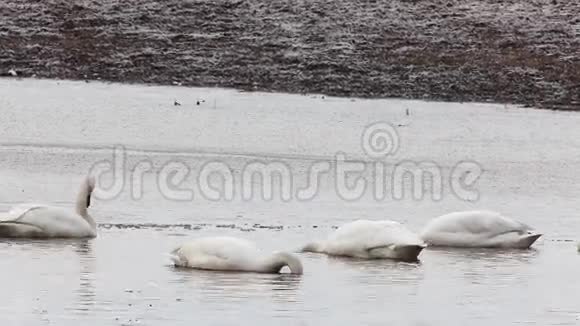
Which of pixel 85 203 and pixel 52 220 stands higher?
pixel 85 203

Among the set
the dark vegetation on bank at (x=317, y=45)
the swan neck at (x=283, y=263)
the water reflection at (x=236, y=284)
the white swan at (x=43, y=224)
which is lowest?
the water reflection at (x=236, y=284)

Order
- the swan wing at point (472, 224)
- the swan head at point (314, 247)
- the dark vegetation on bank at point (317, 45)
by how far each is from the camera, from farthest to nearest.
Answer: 1. the dark vegetation on bank at point (317, 45)
2. the swan wing at point (472, 224)
3. the swan head at point (314, 247)

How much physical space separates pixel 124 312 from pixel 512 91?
688 inches

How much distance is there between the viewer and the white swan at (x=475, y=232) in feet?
43.7

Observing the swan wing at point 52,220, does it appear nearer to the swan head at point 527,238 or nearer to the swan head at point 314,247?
the swan head at point 314,247

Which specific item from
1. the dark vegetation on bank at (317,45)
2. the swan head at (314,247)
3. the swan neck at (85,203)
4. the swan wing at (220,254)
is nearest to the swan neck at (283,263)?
the swan wing at (220,254)

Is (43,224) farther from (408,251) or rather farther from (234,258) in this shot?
(408,251)

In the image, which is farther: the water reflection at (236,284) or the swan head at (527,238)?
the swan head at (527,238)

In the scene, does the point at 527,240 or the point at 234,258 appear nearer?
the point at 234,258

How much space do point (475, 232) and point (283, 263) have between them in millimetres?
2382

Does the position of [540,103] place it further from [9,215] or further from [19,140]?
[9,215]

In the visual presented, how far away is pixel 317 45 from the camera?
28500mm

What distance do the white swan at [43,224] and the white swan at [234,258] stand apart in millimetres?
1681

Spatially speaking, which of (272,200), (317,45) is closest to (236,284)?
(272,200)
